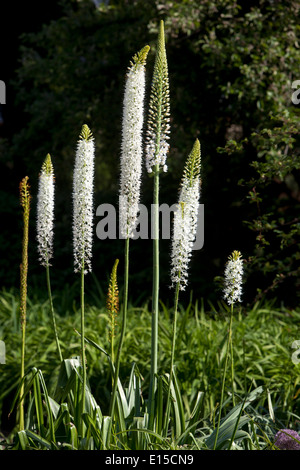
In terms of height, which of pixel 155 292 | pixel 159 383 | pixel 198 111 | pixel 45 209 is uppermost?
pixel 198 111

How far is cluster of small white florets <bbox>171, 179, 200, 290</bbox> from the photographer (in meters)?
2.77

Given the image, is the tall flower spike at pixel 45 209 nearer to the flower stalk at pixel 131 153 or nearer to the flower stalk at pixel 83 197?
the flower stalk at pixel 83 197

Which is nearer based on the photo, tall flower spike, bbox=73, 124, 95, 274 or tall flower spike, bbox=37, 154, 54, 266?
tall flower spike, bbox=73, 124, 95, 274

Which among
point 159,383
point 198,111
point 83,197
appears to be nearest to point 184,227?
point 83,197

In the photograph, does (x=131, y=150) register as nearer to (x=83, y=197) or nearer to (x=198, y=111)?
(x=83, y=197)

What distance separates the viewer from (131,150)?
2.71 m

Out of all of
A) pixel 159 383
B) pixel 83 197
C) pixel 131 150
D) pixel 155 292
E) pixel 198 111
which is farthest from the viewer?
pixel 198 111

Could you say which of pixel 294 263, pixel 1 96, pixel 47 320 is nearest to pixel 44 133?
pixel 1 96

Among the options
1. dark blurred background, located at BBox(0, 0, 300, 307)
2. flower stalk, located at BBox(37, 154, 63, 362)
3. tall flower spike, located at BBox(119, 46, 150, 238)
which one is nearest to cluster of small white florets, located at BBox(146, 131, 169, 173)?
tall flower spike, located at BBox(119, 46, 150, 238)

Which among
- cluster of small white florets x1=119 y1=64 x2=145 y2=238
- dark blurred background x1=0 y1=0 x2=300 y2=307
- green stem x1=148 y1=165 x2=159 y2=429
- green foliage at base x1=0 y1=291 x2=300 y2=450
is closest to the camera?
cluster of small white florets x1=119 y1=64 x2=145 y2=238

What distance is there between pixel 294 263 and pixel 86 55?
13.6 ft

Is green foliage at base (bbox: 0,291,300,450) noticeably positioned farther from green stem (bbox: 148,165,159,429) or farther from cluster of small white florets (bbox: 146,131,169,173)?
cluster of small white florets (bbox: 146,131,169,173)

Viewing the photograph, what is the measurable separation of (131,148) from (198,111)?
492 cm

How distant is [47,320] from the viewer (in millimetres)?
6246
